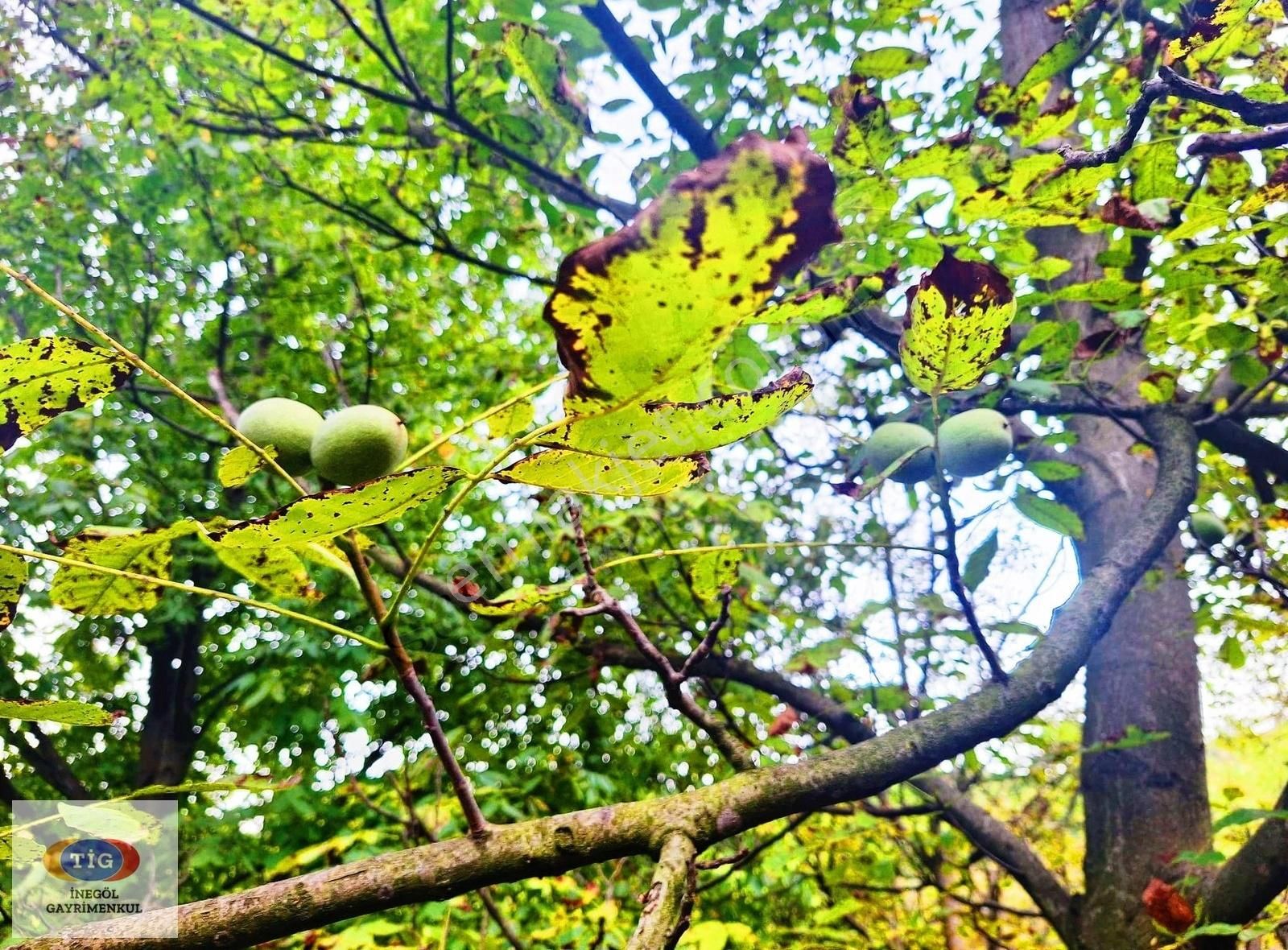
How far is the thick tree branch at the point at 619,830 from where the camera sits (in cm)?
79

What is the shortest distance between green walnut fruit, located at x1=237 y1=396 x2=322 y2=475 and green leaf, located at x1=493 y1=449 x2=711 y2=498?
0.55 metres

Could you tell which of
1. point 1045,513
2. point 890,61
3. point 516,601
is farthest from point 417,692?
point 890,61

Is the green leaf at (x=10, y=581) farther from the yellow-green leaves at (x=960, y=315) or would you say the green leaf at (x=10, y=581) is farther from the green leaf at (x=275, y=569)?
the yellow-green leaves at (x=960, y=315)

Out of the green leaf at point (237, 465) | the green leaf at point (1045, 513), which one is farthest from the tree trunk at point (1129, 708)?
the green leaf at point (237, 465)

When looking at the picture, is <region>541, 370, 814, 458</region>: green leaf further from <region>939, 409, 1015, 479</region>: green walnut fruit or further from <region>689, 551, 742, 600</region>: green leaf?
<region>939, 409, 1015, 479</region>: green walnut fruit

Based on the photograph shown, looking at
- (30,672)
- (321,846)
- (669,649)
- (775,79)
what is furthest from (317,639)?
(775,79)

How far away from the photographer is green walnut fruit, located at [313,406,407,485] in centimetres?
97

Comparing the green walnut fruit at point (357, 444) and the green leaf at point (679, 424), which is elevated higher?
the green walnut fruit at point (357, 444)

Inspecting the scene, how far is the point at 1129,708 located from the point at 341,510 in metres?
3.15

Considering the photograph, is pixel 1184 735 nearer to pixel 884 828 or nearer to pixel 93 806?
pixel 884 828

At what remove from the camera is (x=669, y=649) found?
368cm

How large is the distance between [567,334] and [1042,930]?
8096 mm

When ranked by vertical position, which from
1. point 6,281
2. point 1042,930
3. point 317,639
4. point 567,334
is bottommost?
point 1042,930

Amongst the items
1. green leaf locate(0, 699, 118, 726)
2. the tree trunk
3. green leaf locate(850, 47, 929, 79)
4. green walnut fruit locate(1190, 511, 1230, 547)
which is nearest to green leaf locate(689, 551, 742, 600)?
green leaf locate(0, 699, 118, 726)
